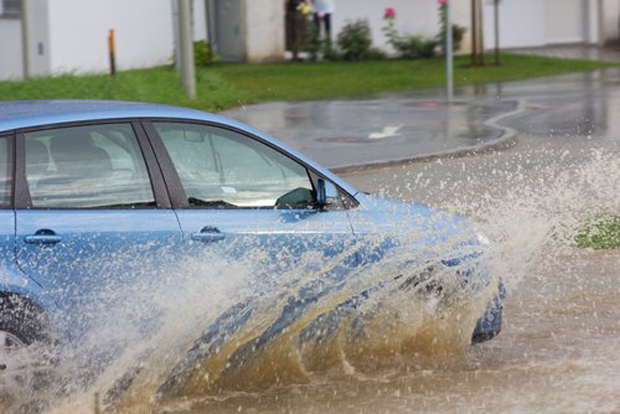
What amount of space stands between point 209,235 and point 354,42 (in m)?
29.3

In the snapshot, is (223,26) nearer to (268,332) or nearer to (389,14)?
(389,14)

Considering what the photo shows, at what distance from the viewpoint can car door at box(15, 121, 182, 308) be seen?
6566 millimetres

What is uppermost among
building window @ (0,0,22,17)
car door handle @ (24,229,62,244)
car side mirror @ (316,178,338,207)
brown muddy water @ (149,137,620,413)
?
building window @ (0,0,22,17)

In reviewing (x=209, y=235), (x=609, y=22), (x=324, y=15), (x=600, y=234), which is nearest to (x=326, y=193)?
(x=209, y=235)

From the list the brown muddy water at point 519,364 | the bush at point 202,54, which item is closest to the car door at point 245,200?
the brown muddy water at point 519,364

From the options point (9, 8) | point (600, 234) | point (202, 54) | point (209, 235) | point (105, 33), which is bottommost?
point (600, 234)

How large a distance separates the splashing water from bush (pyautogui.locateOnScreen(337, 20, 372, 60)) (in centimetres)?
2792

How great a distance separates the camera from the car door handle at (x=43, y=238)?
6.49 m

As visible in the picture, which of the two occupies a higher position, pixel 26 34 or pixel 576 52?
pixel 26 34

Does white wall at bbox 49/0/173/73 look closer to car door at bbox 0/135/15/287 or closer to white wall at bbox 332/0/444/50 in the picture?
white wall at bbox 332/0/444/50

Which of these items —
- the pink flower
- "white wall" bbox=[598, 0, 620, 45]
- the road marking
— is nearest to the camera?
the road marking

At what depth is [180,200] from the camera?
6996mm

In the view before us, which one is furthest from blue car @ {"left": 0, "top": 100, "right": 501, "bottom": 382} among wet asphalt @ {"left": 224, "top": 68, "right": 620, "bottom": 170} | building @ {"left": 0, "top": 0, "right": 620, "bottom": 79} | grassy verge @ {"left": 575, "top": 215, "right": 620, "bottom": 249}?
building @ {"left": 0, "top": 0, "right": 620, "bottom": 79}

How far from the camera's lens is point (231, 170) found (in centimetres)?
730
